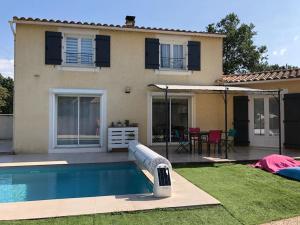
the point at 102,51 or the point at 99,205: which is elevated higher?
the point at 102,51

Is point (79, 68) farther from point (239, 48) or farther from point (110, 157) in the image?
point (239, 48)

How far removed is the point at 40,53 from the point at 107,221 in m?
14.0

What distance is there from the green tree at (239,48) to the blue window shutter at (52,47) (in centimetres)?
3483

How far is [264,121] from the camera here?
21.1 m

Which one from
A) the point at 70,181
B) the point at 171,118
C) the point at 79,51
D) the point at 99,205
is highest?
the point at 79,51

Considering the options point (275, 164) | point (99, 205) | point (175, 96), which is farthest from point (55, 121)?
point (275, 164)

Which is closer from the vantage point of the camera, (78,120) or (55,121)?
(55,121)

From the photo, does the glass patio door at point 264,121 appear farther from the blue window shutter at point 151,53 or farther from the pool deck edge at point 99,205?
the pool deck edge at point 99,205

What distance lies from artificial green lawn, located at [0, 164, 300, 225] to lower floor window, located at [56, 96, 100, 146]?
9024 millimetres

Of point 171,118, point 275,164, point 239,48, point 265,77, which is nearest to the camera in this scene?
point 275,164

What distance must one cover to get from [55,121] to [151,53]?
24.5ft

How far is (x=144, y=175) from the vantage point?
13500mm

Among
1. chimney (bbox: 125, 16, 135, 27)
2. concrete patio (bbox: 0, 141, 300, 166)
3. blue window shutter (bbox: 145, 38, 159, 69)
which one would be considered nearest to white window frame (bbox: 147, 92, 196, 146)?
concrete patio (bbox: 0, 141, 300, 166)

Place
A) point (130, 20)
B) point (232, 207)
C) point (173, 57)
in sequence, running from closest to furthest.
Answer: point (232, 207)
point (173, 57)
point (130, 20)
